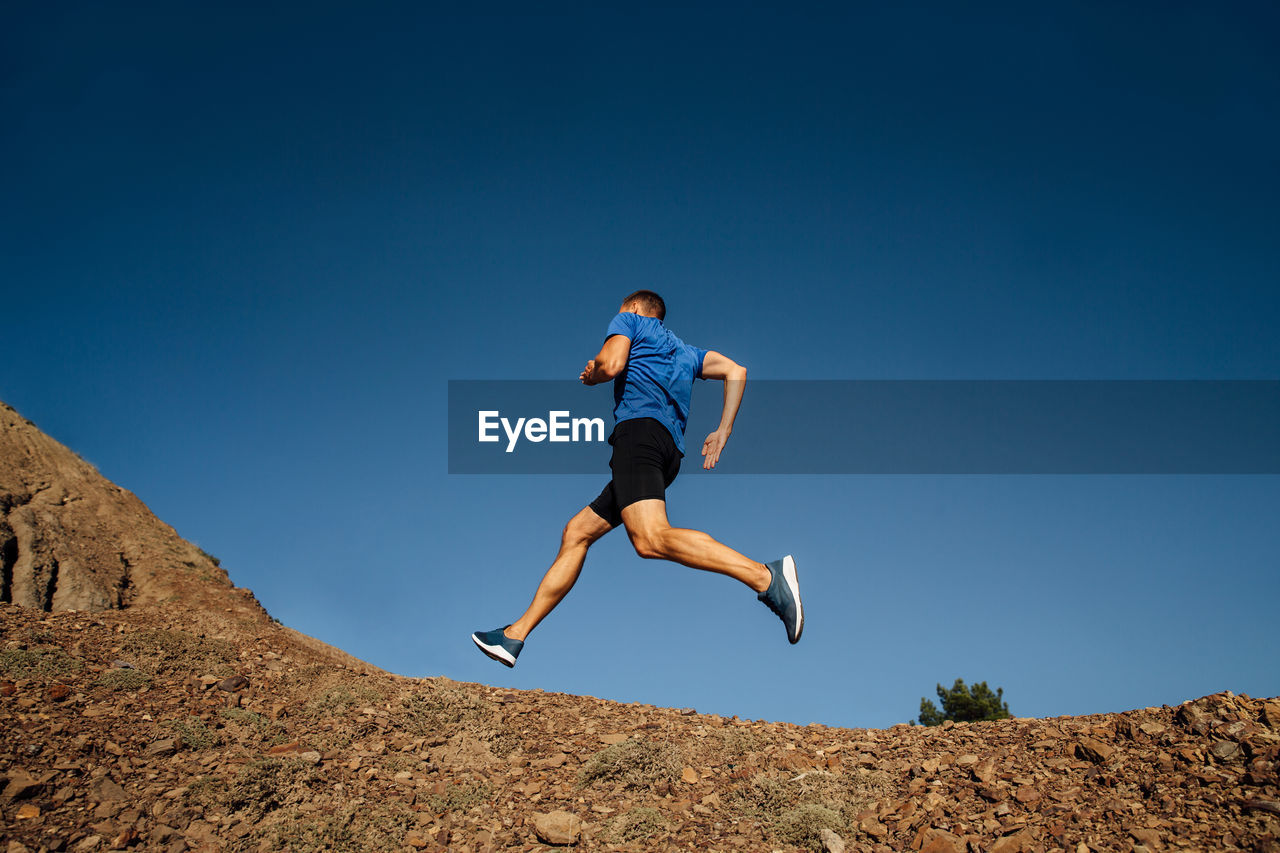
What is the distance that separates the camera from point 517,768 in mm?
5535

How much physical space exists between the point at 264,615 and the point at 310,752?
7.84 meters

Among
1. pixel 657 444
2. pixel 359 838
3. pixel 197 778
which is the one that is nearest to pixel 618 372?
pixel 657 444

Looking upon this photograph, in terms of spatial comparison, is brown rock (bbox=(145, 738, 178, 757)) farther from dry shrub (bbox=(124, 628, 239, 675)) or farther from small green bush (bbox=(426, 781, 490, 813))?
small green bush (bbox=(426, 781, 490, 813))

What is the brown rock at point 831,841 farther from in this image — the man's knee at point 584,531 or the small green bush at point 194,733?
the small green bush at point 194,733

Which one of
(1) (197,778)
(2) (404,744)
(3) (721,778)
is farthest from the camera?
(2) (404,744)

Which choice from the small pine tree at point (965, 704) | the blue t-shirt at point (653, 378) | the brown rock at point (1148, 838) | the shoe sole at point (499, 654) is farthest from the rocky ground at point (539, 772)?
the small pine tree at point (965, 704)

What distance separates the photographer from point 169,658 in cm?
637

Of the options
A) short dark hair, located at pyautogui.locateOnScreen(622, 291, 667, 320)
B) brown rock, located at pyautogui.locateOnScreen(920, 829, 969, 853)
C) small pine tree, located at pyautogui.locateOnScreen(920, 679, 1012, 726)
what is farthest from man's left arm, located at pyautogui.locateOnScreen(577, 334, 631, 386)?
small pine tree, located at pyautogui.locateOnScreen(920, 679, 1012, 726)

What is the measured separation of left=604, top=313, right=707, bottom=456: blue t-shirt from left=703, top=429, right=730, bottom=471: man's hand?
325 millimetres

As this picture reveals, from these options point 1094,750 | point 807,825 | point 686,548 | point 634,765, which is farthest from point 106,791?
point 1094,750

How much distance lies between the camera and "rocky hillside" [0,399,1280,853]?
13.9ft

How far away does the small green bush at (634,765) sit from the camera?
5.29m

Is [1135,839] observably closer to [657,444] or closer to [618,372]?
[657,444]

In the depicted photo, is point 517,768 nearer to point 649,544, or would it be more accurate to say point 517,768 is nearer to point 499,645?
point 499,645
